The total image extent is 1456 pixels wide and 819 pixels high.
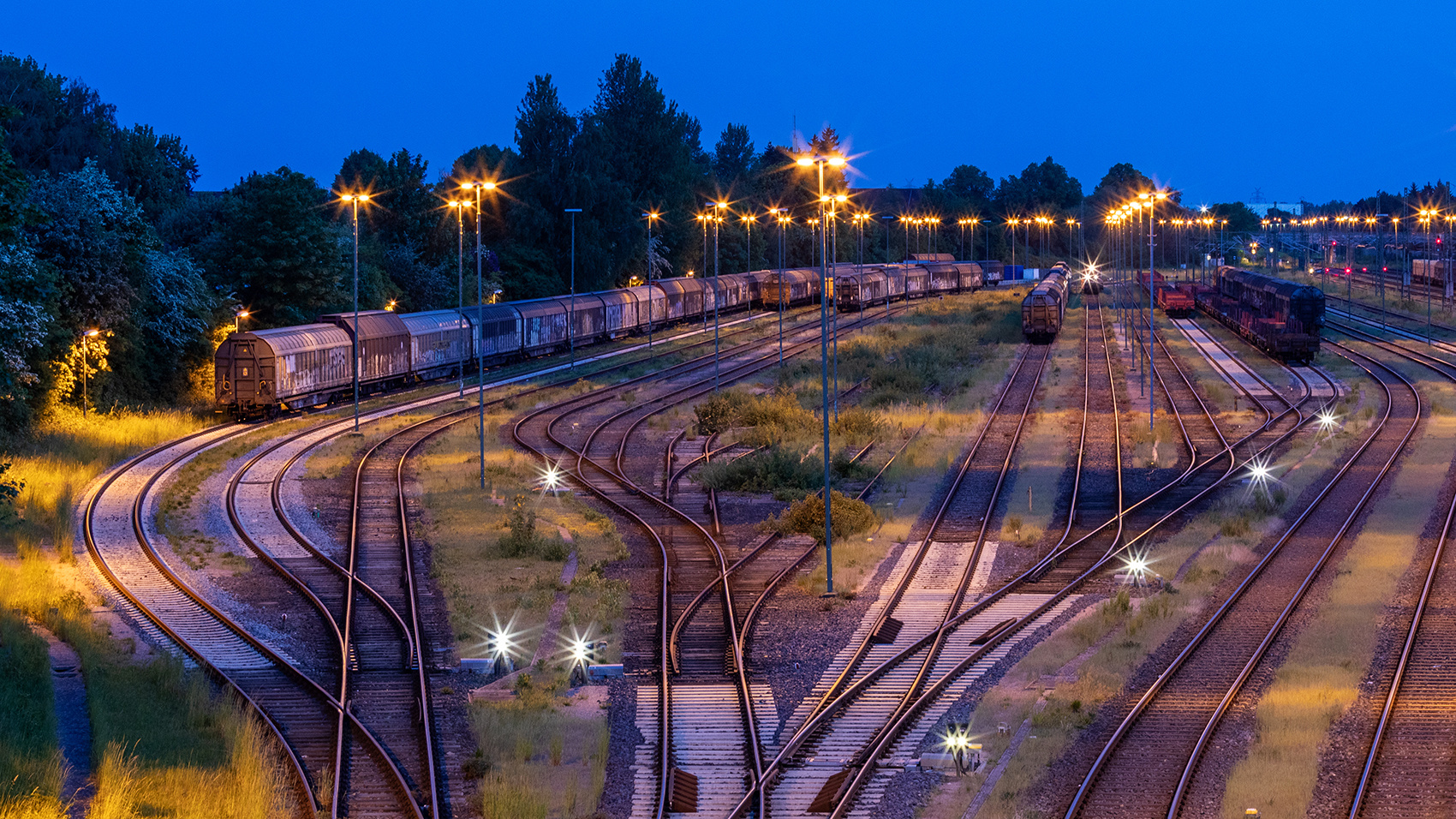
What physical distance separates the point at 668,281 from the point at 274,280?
1166 inches

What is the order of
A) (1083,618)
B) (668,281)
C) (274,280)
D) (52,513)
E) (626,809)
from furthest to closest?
(668,281), (274,280), (52,513), (1083,618), (626,809)

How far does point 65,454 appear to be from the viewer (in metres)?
A: 37.1

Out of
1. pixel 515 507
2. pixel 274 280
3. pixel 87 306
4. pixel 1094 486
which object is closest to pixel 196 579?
pixel 515 507

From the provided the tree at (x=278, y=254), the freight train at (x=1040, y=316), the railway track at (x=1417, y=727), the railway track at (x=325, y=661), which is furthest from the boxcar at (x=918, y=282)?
the railway track at (x=1417, y=727)

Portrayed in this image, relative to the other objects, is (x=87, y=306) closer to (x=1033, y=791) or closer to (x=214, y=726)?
(x=214, y=726)

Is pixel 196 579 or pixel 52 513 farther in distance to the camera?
pixel 52 513

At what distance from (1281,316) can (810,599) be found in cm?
4884

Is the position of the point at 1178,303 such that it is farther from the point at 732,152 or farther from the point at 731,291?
the point at 732,152

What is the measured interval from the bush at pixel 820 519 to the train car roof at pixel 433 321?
29.8 metres

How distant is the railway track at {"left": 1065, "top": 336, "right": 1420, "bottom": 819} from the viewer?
13.5 metres

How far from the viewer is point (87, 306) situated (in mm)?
46281

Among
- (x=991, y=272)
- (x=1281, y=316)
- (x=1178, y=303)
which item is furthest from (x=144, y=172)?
(x=991, y=272)

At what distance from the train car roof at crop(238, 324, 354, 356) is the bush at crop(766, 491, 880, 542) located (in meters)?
23.0

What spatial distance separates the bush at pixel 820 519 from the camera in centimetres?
2767
